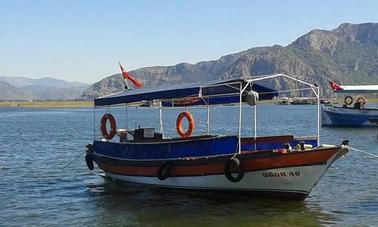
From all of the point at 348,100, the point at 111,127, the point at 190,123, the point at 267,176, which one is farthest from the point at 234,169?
the point at 348,100

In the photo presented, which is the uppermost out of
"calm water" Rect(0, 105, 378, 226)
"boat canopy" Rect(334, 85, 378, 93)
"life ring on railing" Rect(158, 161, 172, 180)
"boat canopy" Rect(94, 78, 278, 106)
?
"boat canopy" Rect(334, 85, 378, 93)

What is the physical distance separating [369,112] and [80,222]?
48586mm

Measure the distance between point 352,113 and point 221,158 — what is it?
45.5 metres

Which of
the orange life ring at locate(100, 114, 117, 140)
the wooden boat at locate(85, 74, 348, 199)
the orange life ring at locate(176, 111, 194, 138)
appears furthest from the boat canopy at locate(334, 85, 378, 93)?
the orange life ring at locate(100, 114, 117, 140)

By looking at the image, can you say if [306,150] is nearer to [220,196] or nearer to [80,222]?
[220,196]

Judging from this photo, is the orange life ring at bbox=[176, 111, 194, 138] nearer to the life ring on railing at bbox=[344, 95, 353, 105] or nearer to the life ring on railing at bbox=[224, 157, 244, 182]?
the life ring on railing at bbox=[224, 157, 244, 182]

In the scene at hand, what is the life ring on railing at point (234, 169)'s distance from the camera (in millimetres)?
17375

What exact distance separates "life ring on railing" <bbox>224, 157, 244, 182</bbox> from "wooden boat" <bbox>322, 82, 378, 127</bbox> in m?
43.7

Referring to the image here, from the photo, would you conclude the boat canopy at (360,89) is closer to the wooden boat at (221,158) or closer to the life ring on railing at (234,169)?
the wooden boat at (221,158)

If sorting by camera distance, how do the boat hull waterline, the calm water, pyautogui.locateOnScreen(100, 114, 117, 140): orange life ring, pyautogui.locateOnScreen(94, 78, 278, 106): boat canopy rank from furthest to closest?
pyautogui.locateOnScreen(100, 114, 117, 140): orange life ring
pyautogui.locateOnScreen(94, 78, 278, 106): boat canopy
the boat hull waterline
the calm water

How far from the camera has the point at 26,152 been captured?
1436 inches

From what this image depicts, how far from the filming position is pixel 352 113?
5997 cm

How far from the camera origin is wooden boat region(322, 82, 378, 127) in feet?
193

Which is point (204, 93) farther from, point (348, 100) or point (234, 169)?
point (348, 100)
